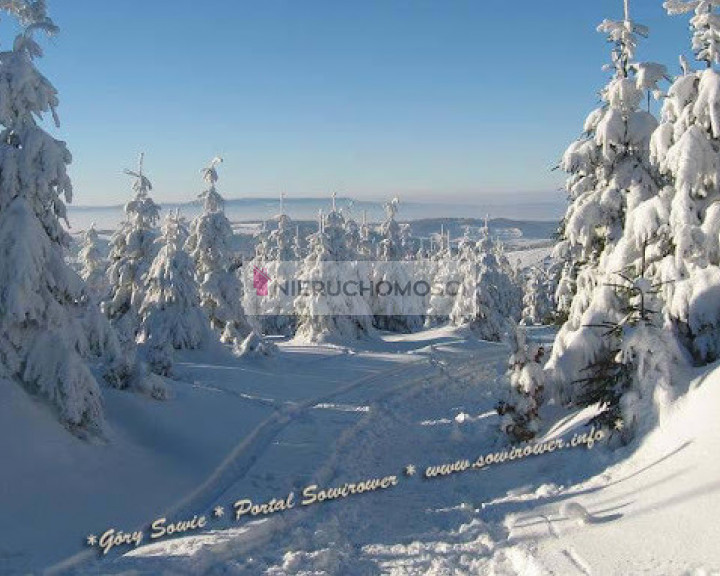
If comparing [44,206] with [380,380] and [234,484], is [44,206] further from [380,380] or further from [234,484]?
[380,380]

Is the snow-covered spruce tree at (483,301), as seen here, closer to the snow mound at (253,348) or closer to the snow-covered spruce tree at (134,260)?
the snow mound at (253,348)

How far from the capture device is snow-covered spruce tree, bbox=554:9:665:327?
617 inches

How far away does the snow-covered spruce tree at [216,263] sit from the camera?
1347 inches

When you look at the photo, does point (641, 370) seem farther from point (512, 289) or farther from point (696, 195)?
point (512, 289)

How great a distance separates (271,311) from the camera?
59.8m

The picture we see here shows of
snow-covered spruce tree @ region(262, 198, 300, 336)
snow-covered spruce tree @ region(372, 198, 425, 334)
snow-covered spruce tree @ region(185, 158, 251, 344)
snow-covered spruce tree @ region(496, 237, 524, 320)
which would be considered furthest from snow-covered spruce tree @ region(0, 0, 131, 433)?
snow-covered spruce tree @ region(496, 237, 524, 320)

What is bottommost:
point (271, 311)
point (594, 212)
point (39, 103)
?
point (271, 311)

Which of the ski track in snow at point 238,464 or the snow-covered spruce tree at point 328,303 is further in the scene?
the snow-covered spruce tree at point 328,303

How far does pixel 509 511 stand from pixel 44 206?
1156 cm

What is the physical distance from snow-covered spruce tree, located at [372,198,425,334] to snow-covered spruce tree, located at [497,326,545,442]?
128 feet

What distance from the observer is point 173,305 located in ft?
96.5

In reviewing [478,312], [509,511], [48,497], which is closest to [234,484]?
[48,497]

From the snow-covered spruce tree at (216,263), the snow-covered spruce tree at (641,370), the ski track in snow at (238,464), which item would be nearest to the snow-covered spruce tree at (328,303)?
the snow-covered spruce tree at (216,263)

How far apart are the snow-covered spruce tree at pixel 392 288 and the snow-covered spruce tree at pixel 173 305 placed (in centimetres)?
2669
